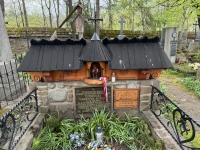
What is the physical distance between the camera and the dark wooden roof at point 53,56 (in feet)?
9.35

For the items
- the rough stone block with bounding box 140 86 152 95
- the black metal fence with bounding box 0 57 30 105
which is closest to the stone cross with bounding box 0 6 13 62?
the black metal fence with bounding box 0 57 30 105

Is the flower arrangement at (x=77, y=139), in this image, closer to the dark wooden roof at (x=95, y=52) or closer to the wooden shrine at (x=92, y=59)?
the wooden shrine at (x=92, y=59)

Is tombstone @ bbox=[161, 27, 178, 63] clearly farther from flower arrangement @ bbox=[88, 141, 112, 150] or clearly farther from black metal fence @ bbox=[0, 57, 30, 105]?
black metal fence @ bbox=[0, 57, 30, 105]

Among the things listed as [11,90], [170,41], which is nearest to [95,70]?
[11,90]

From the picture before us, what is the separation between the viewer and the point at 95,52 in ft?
9.36

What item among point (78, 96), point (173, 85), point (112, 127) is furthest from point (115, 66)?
point (173, 85)

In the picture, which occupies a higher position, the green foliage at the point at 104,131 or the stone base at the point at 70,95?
the stone base at the point at 70,95

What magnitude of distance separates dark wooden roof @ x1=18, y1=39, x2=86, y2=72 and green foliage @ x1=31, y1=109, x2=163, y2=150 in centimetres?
108

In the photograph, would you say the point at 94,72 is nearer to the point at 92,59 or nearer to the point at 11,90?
the point at 92,59

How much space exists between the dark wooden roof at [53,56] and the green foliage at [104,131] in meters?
1.08

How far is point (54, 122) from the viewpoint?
302 centimetres

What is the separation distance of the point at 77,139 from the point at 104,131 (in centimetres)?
56

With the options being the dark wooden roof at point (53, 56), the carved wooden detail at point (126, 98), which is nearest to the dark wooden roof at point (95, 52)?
the dark wooden roof at point (53, 56)

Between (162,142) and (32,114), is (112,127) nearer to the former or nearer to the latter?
(162,142)
